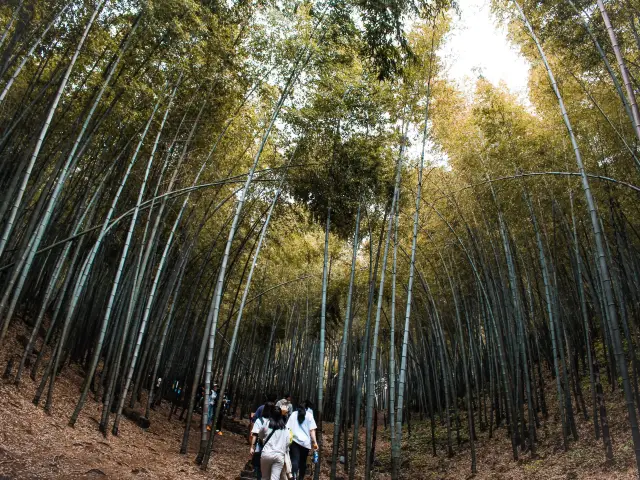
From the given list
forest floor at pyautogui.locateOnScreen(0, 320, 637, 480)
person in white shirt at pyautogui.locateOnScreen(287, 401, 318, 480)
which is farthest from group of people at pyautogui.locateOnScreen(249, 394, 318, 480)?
forest floor at pyautogui.locateOnScreen(0, 320, 637, 480)

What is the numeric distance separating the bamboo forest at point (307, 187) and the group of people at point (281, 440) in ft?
0.09

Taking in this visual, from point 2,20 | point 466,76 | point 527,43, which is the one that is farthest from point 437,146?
point 2,20

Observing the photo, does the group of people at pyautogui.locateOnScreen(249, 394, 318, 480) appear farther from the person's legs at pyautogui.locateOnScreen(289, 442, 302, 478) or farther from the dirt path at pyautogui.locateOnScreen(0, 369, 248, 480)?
the dirt path at pyautogui.locateOnScreen(0, 369, 248, 480)

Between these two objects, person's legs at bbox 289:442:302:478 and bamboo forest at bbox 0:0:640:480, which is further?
bamboo forest at bbox 0:0:640:480

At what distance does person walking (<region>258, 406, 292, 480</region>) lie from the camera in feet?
8.70

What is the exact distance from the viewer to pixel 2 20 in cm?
409

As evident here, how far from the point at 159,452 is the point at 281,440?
285 centimetres

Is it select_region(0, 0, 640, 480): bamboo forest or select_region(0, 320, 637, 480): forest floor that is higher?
select_region(0, 0, 640, 480): bamboo forest

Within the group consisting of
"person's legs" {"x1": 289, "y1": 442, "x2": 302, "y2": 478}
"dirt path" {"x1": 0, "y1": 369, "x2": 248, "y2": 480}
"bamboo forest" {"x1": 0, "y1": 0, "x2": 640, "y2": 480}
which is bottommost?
"dirt path" {"x1": 0, "y1": 369, "x2": 248, "y2": 480}

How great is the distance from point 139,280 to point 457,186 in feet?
15.1

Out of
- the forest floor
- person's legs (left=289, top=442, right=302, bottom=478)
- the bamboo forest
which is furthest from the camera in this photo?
the bamboo forest

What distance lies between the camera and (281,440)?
2.70 m

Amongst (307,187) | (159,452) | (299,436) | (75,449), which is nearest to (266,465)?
(299,436)

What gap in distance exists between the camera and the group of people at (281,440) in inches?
105
